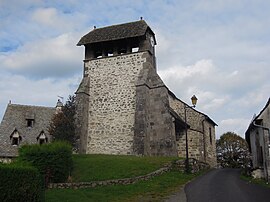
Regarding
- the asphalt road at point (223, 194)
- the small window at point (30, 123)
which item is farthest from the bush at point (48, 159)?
the small window at point (30, 123)

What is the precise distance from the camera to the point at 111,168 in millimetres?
19734

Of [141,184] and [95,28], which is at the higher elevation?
[95,28]

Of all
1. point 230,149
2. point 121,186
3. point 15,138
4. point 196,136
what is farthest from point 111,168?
point 230,149

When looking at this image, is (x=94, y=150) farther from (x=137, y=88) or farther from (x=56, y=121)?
(x=137, y=88)

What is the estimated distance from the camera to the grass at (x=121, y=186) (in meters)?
14.1

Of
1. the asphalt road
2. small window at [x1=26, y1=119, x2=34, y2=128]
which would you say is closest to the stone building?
the asphalt road

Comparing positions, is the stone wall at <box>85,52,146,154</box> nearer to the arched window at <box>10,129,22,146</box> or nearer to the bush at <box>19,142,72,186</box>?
the arched window at <box>10,129,22,146</box>

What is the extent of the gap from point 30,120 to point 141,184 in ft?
82.7

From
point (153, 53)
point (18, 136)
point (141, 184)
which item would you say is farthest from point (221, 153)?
point (141, 184)

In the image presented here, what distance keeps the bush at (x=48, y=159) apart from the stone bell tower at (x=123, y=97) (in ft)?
32.6

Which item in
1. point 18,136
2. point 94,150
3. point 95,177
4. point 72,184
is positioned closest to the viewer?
point 72,184

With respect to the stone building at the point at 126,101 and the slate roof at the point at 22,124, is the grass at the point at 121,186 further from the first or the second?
the slate roof at the point at 22,124

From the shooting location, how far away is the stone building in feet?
91.0

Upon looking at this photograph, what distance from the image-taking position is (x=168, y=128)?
27500mm
